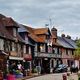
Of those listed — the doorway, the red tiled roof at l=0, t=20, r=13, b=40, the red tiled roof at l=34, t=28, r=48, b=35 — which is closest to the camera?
the red tiled roof at l=0, t=20, r=13, b=40

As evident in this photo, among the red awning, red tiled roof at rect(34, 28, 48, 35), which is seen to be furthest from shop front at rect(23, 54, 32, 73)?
red tiled roof at rect(34, 28, 48, 35)

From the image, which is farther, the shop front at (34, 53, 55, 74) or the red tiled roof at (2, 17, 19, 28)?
the shop front at (34, 53, 55, 74)

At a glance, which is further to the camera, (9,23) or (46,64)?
→ (46,64)

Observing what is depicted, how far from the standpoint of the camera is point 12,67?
2127 inches

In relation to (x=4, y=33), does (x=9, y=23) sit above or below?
above

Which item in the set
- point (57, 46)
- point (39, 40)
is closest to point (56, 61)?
point (57, 46)

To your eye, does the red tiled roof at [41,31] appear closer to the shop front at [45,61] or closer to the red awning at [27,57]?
the shop front at [45,61]

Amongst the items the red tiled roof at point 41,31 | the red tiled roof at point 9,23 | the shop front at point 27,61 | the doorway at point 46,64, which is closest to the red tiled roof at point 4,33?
the red tiled roof at point 9,23

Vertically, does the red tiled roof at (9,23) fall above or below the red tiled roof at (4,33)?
above

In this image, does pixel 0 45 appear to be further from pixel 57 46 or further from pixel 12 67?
pixel 57 46

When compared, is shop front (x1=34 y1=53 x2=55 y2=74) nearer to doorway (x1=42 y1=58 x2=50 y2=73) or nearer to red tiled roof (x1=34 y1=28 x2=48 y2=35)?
doorway (x1=42 y1=58 x2=50 y2=73)

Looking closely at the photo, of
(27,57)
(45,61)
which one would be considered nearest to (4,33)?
(27,57)

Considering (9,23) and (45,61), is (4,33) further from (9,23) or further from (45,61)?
(45,61)

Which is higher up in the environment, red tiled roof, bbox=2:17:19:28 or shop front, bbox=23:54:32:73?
red tiled roof, bbox=2:17:19:28
